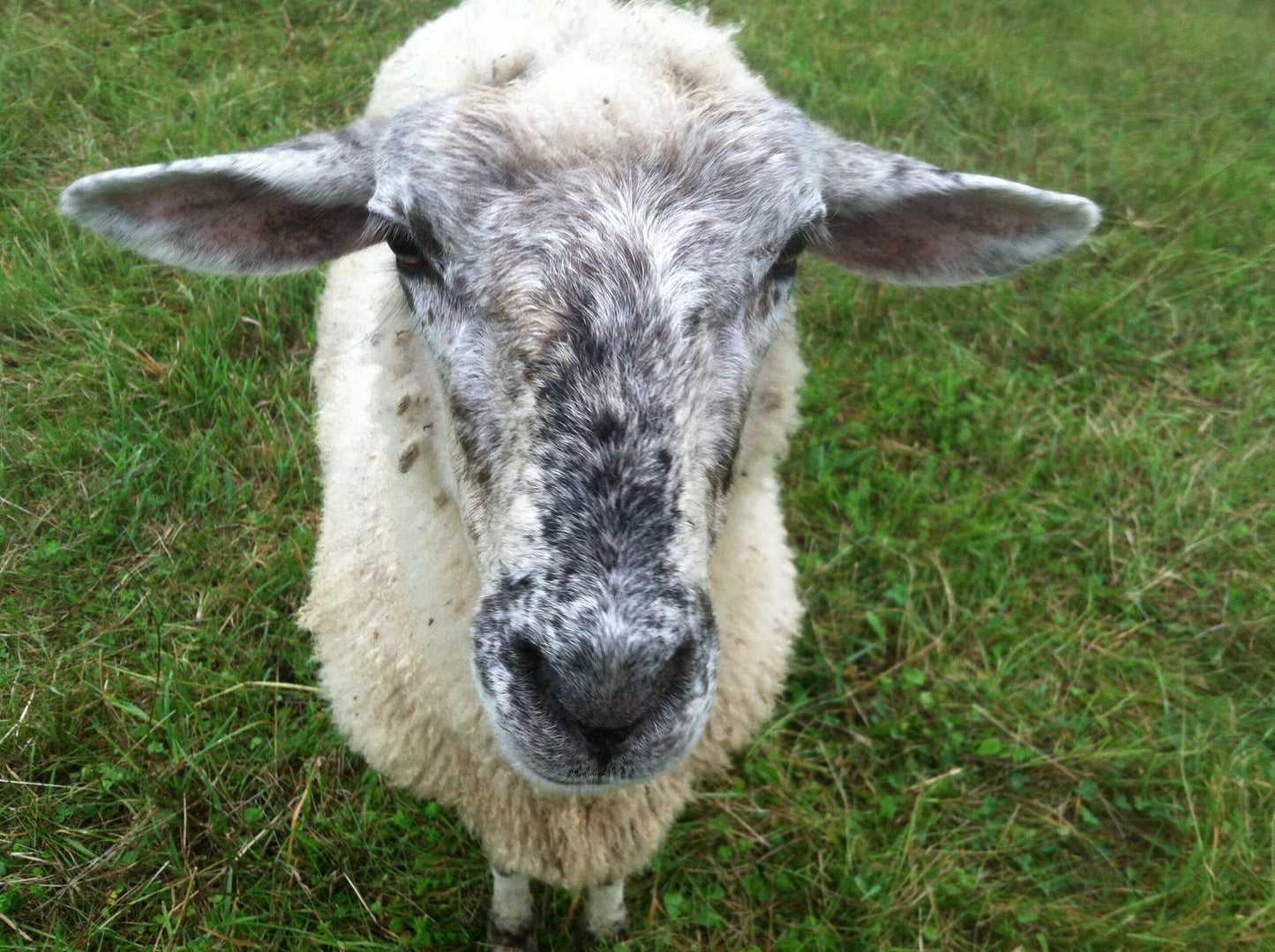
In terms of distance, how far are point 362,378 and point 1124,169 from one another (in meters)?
5.17

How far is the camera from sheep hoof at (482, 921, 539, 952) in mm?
2406

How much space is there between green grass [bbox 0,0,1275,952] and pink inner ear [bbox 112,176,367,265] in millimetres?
1454

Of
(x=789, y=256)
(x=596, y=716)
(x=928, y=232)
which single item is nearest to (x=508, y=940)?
(x=596, y=716)

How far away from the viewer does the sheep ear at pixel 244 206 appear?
69.4 inches

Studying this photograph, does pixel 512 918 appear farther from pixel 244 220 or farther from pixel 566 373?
pixel 244 220

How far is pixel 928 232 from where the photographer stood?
2152 millimetres

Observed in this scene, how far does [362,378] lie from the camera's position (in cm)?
256

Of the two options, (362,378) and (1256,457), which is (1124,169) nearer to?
(1256,457)

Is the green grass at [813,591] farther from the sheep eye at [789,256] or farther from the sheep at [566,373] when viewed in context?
the sheep eye at [789,256]

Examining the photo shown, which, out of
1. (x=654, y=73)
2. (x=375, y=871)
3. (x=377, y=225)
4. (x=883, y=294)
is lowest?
(x=375, y=871)

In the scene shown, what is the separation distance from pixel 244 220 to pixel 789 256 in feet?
4.24

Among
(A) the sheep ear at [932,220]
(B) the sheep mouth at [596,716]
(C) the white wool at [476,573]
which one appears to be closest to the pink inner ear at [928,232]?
(A) the sheep ear at [932,220]

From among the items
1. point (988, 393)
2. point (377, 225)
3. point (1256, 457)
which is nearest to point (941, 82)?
point (988, 393)

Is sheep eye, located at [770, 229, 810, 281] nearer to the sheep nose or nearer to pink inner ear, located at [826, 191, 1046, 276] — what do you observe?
pink inner ear, located at [826, 191, 1046, 276]
